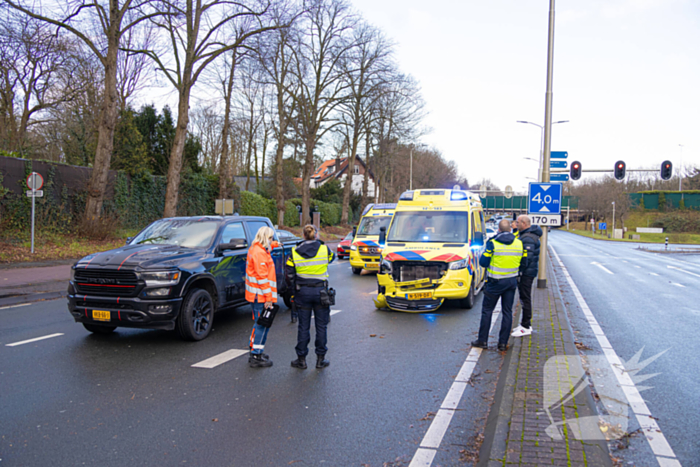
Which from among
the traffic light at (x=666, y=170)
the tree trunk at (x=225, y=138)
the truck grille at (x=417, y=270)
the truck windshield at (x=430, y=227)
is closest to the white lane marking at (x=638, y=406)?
the truck grille at (x=417, y=270)

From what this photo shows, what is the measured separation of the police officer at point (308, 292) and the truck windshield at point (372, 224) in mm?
10561

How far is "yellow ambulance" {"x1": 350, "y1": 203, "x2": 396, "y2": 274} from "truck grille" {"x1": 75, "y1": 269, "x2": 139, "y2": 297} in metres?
8.86

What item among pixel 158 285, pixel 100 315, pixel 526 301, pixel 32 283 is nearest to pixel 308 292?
pixel 158 285

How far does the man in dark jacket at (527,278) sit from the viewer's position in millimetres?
7496

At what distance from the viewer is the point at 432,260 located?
30.4 ft

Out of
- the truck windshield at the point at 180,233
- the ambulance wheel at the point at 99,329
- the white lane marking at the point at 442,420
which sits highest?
the truck windshield at the point at 180,233

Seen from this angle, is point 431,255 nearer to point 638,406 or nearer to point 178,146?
point 638,406

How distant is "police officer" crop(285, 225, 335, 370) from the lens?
5.90m

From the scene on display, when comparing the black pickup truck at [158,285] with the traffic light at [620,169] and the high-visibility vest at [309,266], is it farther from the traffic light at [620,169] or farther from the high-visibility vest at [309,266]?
the traffic light at [620,169]

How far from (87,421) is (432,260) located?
6.39 metres

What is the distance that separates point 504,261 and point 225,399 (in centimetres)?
405

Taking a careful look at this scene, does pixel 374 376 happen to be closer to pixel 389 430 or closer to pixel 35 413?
pixel 389 430

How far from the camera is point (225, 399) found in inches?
192

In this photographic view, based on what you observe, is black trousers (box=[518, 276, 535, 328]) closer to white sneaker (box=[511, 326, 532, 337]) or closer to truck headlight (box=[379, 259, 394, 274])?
white sneaker (box=[511, 326, 532, 337])
